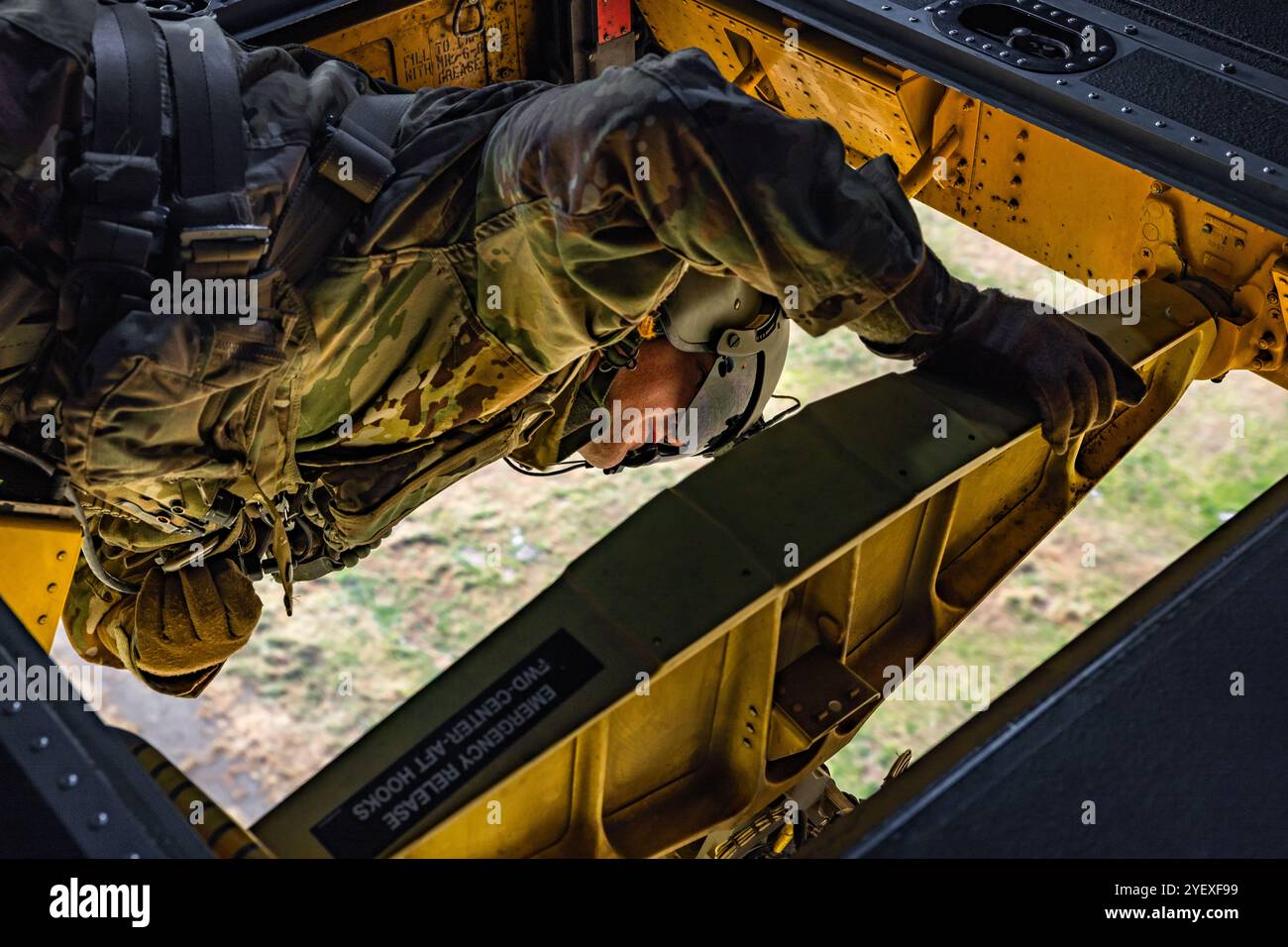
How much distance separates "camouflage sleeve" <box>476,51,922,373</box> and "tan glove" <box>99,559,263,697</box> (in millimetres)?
1246

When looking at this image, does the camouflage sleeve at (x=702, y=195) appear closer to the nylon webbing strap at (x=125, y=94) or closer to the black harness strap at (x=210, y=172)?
the black harness strap at (x=210, y=172)

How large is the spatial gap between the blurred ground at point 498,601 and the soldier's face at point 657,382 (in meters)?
2.08

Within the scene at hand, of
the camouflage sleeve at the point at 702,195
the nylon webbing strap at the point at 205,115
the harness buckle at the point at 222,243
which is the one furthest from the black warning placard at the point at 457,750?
the nylon webbing strap at the point at 205,115

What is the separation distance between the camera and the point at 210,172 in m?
2.16

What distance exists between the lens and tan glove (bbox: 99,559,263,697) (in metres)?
3.00

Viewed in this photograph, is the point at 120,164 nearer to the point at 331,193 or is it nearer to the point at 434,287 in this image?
the point at 331,193

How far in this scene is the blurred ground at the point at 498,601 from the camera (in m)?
5.09

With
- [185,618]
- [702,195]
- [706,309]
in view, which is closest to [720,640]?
[702,195]

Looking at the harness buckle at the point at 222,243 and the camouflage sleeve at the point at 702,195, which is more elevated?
the camouflage sleeve at the point at 702,195

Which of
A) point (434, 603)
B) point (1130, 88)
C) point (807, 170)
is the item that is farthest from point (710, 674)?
point (434, 603)

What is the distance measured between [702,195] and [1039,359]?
2.39 feet

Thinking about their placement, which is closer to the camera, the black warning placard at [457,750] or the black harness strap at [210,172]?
the black warning placard at [457,750]

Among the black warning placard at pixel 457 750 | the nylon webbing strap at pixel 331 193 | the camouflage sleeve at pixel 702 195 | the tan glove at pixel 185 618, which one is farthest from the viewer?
the tan glove at pixel 185 618
